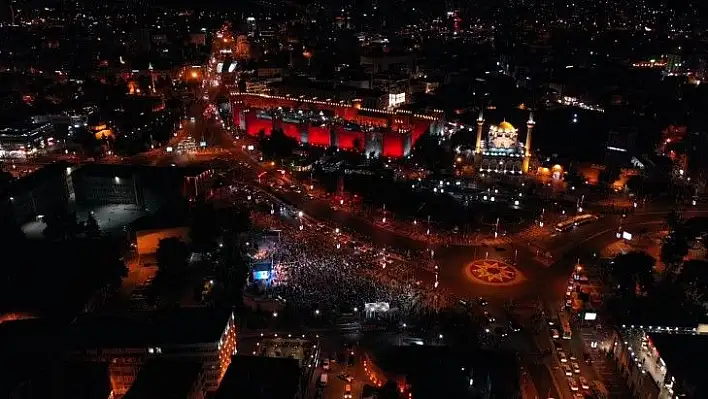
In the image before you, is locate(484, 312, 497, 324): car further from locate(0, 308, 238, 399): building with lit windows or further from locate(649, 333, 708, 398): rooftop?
locate(0, 308, 238, 399): building with lit windows

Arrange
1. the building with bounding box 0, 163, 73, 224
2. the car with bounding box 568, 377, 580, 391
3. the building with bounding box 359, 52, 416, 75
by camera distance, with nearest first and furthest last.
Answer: the car with bounding box 568, 377, 580, 391 → the building with bounding box 0, 163, 73, 224 → the building with bounding box 359, 52, 416, 75

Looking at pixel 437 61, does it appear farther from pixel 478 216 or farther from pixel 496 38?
pixel 478 216

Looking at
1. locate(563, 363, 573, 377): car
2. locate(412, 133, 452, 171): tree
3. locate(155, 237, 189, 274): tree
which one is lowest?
locate(563, 363, 573, 377): car

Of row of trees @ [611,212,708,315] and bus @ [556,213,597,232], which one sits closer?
row of trees @ [611,212,708,315]

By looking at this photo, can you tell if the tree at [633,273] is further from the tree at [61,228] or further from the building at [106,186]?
the tree at [61,228]

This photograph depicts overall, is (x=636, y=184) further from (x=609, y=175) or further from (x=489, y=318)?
(x=489, y=318)

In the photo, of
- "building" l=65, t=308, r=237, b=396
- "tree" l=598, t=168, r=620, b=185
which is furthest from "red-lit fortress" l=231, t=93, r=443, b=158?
"building" l=65, t=308, r=237, b=396

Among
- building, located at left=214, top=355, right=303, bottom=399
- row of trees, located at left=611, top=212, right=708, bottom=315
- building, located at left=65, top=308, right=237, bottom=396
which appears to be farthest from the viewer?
row of trees, located at left=611, top=212, right=708, bottom=315

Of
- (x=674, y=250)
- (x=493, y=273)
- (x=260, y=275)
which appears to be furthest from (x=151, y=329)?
(x=674, y=250)
